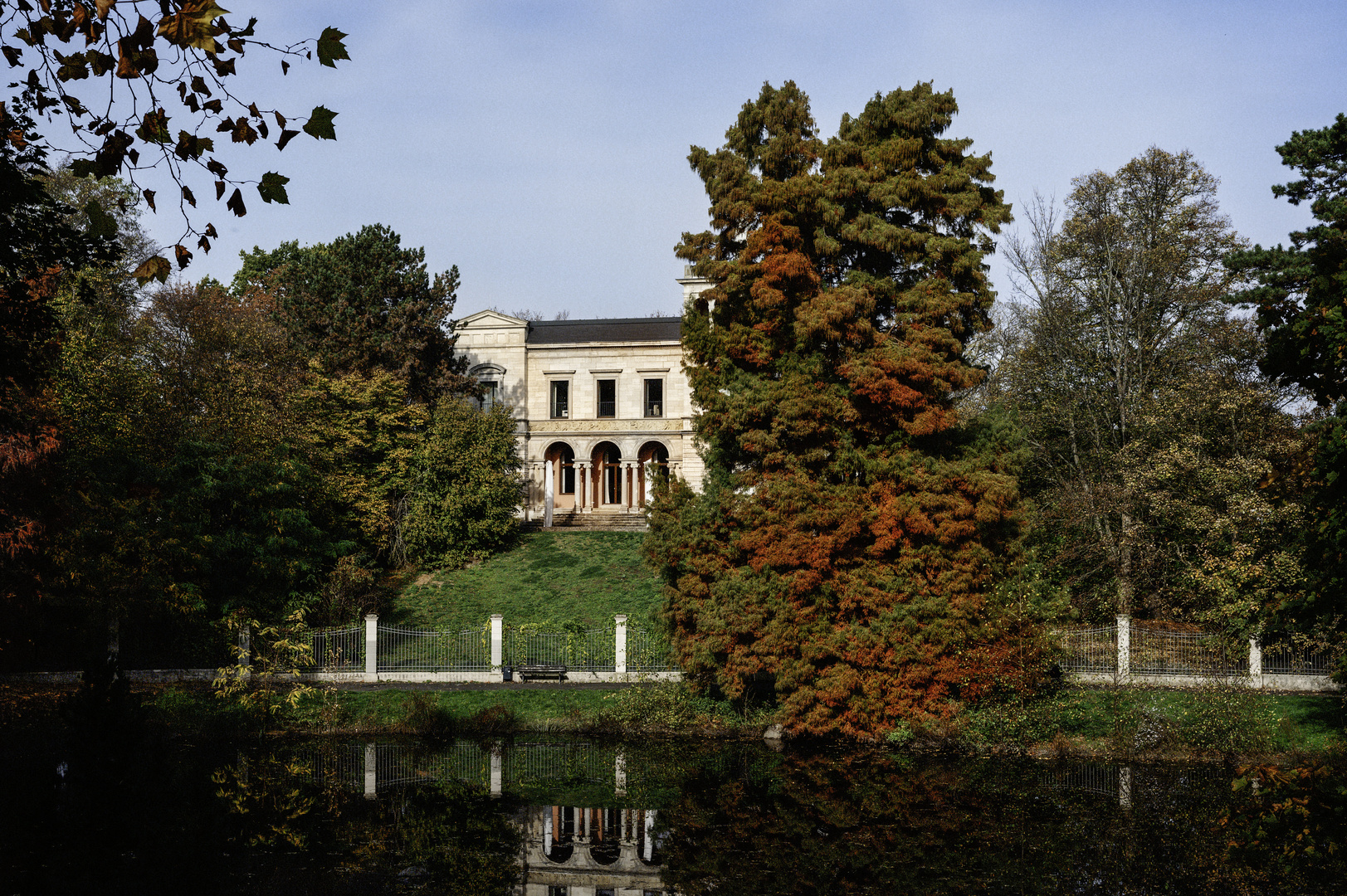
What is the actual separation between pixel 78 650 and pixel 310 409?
36.2ft

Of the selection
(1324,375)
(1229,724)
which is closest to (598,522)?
(1229,724)

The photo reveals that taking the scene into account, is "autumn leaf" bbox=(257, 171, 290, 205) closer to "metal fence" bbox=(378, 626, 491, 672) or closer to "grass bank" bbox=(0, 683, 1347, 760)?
"grass bank" bbox=(0, 683, 1347, 760)

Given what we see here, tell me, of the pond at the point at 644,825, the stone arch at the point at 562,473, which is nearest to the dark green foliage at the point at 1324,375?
the pond at the point at 644,825

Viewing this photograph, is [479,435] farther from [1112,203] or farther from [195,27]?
[195,27]

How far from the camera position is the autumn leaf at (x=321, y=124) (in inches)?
185

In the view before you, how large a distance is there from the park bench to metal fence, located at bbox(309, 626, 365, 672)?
3824 mm

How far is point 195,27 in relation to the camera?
4.34 metres

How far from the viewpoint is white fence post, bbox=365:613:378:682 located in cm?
2361

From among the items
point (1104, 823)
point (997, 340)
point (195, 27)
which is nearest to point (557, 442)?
point (997, 340)

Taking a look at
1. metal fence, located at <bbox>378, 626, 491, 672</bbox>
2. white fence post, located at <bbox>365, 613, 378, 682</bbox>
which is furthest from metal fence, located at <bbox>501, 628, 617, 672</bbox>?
white fence post, located at <bbox>365, 613, 378, 682</bbox>

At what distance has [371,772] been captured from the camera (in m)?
18.1

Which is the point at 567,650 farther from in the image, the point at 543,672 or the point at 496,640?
the point at 496,640

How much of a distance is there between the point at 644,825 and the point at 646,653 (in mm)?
9205

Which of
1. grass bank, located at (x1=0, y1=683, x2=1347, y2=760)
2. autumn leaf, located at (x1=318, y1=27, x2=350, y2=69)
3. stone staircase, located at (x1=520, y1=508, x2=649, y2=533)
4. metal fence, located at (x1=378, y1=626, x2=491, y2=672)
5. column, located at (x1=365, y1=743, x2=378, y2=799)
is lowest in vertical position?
column, located at (x1=365, y1=743, x2=378, y2=799)
